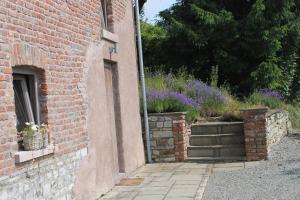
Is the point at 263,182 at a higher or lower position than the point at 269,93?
lower

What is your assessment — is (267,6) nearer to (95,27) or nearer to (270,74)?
(270,74)

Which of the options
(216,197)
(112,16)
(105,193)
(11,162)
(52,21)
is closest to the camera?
(11,162)

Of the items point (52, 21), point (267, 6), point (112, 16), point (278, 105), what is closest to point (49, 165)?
point (52, 21)

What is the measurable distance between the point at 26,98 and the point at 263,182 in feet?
15.5

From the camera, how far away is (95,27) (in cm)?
845

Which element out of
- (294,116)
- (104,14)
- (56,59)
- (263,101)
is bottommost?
(294,116)

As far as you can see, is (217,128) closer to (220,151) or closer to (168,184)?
(220,151)

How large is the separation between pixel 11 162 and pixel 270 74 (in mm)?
14061

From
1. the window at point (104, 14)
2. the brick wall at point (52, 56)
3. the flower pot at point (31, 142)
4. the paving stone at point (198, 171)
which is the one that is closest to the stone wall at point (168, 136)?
the paving stone at point (198, 171)

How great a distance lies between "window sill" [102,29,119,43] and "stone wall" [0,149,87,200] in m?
2.54

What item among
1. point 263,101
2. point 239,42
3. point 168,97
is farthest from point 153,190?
point 239,42

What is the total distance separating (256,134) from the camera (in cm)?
1123

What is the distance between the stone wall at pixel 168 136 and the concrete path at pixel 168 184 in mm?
430

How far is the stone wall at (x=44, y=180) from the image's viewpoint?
16.6 ft
